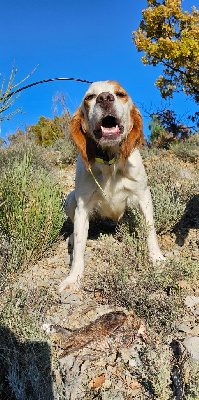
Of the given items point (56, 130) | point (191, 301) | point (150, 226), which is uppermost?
point (56, 130)

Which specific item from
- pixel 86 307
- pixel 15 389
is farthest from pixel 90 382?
pixel 86 307

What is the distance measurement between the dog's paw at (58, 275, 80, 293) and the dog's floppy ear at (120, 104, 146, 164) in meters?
1.09

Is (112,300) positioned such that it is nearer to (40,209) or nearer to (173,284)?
(173,284)

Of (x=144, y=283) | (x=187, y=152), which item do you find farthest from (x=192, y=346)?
(x=187, y=152)

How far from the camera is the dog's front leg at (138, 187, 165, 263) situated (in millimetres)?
3159

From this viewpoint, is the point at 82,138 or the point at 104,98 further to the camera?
the point at 82,138

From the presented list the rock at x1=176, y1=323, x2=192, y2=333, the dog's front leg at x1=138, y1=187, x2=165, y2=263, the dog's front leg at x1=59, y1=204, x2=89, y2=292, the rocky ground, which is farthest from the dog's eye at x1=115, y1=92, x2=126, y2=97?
the rock at x1=176, y1=323, x2=192, y2=333

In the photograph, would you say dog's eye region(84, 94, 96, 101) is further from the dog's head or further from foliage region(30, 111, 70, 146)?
foliage region(30, 111, 70, 146)

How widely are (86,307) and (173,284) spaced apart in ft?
2.08

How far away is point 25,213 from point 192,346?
189cm

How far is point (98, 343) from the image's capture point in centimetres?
204

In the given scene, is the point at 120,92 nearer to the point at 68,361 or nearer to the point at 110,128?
the point at 110,128

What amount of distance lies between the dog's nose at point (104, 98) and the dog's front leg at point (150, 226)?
3.21 ft

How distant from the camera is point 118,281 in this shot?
98.9 inches
